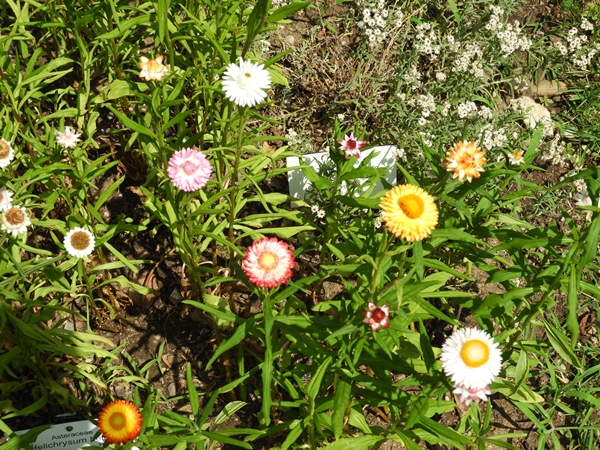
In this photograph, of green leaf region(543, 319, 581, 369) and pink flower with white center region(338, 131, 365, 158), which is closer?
green leaf region(543, 319, 581, 369)

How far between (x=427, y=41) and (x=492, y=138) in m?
0.72

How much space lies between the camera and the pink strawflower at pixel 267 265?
2.15m

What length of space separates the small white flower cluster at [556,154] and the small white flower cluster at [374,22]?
1.17 meters

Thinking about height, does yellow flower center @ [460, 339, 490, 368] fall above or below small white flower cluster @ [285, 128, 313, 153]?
below

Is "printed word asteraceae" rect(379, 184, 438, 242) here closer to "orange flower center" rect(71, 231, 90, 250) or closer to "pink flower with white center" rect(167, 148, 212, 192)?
"pink flower with white center" rect(167, 148, 212, 192)

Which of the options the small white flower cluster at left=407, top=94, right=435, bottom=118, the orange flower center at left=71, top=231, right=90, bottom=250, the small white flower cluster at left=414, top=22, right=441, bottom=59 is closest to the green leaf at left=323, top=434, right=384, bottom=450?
the orange flower center at left=71, top=231, right=90, bottom=250

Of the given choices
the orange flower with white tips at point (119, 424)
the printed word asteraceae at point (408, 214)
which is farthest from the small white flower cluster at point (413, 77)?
the orange flower with white tips at point (119, 424)

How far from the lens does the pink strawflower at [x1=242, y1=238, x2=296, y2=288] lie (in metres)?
2.15

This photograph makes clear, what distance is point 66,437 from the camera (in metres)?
2.74

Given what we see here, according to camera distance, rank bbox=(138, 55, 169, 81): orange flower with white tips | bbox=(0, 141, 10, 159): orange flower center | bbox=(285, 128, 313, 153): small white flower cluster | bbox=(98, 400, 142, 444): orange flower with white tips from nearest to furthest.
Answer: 1. bbox=(98, 400, 142, 444): orange flower with white tips
2. bbox=(138, 55, 169, 81): orange flower with white tips
3. bbox=(0, 141, 10, 159): orange flower center
4. bbox=(285, 128, 313, 153): small white flower cluster

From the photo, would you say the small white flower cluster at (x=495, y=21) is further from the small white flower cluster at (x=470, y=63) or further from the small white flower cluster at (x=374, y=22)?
the small white flower cluster at (x=374, y=22)

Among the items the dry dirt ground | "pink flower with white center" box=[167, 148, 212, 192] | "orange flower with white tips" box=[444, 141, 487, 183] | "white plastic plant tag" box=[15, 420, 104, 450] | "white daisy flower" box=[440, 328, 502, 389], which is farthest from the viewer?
the dry dirt ground

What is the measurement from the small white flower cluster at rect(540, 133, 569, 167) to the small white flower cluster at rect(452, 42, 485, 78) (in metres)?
Result: 0.57

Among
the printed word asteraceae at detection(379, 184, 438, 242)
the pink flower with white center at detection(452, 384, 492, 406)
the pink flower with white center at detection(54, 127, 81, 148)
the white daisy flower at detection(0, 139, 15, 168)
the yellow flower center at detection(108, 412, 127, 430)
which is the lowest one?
the pink flower with white center at detection(452, 384, 492, 406)
